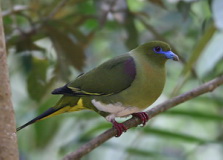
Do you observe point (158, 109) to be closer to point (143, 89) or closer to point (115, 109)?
point (143, 89)

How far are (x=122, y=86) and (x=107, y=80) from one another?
97 mm

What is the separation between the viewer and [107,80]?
2529 millimetres

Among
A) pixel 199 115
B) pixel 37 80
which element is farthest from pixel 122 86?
pixel 199 115

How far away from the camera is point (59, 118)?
352 centimetres

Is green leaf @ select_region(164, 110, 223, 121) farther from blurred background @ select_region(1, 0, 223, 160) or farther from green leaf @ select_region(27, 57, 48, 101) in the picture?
green leaf @ select_region(27, 57, 48, 101)

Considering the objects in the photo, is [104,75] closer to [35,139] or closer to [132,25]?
[132,25]

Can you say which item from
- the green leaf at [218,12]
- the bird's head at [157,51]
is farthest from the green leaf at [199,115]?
the green leaf at [218,12]

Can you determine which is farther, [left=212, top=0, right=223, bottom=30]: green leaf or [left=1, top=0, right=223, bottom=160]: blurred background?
[left=1, top=0, right=223, bottom=160]: blurred background

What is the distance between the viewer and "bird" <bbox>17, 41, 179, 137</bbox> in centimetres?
243

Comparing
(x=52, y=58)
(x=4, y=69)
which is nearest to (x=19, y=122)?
(x=52, y=58)

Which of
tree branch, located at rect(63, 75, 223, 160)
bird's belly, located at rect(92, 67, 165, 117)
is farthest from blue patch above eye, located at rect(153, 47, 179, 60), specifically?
tree branch, located at rect(63, 75, 223, 160)

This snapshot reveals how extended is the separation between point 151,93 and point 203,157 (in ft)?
7.46

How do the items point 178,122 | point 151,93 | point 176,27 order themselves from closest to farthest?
point 151,93
point 176,27
point 178,122

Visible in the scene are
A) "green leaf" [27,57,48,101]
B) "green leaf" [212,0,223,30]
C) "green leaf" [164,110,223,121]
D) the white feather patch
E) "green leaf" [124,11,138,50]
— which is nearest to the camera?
"green leaf" [212,0,223,30]
